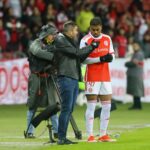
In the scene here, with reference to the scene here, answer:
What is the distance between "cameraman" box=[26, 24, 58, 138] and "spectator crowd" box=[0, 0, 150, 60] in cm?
1119

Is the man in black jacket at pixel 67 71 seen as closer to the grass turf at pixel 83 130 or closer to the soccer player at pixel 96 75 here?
the soccer player at pixel 96 75

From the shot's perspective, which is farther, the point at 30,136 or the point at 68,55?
the point at 30,136

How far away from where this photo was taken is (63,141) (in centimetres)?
1634

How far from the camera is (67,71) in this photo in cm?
1625

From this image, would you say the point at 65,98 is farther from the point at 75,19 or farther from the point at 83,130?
the point at 75,19

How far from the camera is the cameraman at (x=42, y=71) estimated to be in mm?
17594

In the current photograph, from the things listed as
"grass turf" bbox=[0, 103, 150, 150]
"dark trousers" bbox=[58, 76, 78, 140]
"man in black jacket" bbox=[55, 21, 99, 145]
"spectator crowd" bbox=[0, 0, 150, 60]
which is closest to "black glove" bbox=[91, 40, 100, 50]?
"man in black jacket" bbox=[55, 21, 99, 145]

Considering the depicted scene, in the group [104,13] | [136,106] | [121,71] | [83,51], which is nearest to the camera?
[83,51]

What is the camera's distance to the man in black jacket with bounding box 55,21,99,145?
16153 millimetres

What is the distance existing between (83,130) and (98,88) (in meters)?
3.44

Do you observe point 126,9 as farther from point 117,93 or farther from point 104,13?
point 117,93

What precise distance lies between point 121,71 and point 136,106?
9.48 ft

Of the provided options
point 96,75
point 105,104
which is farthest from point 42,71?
point 105,104

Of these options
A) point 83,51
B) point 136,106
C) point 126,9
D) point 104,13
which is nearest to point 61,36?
point 83,51
